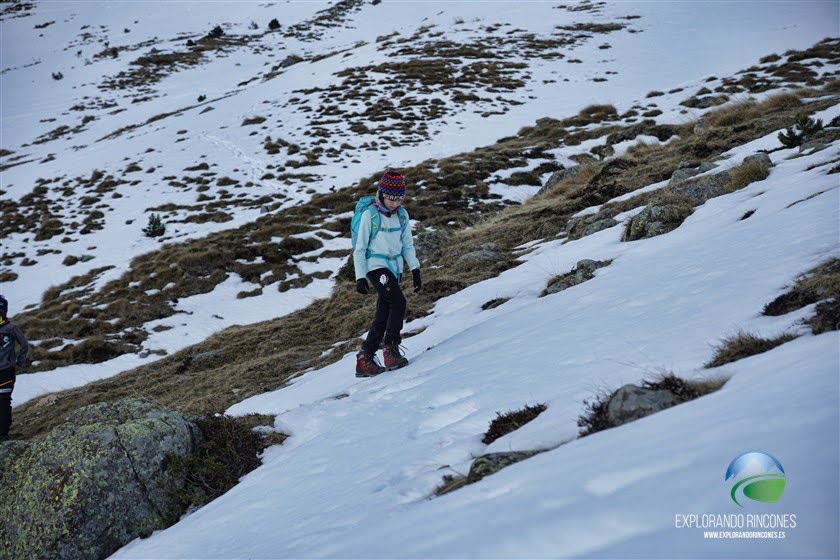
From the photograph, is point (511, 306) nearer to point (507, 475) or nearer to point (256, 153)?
point (507, 475)

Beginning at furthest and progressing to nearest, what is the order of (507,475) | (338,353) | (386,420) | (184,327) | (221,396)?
(184,327), (338,353), (221,396), (386,420), (507,475)

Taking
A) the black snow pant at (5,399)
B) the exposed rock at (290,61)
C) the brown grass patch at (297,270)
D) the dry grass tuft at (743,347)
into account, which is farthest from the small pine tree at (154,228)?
the exposed rock at (290,61)

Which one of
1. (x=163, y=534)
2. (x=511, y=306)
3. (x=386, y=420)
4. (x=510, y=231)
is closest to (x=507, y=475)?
(x=386, y=420)

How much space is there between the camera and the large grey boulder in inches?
179

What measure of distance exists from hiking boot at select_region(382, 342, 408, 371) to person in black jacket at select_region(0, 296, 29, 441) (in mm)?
6111

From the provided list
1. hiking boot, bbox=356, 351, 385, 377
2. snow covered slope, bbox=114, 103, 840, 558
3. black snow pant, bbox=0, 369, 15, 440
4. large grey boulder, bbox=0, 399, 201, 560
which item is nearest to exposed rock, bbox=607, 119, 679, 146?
snow covered slope, bbox=114, 103, 840, 558

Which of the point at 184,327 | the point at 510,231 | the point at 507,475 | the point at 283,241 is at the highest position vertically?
the point at 507,475

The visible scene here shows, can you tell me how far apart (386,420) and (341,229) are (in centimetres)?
1516

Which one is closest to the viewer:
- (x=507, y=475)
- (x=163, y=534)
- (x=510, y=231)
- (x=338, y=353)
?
(x=507, y=475)

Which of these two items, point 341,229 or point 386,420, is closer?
point 386,420

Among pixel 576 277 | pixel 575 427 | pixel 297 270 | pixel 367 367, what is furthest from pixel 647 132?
pixel 575 427

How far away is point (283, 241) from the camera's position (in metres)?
18.7

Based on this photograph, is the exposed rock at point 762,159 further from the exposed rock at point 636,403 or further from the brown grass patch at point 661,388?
the exposed rock at point 636,403

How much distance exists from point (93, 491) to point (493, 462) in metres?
3.87
